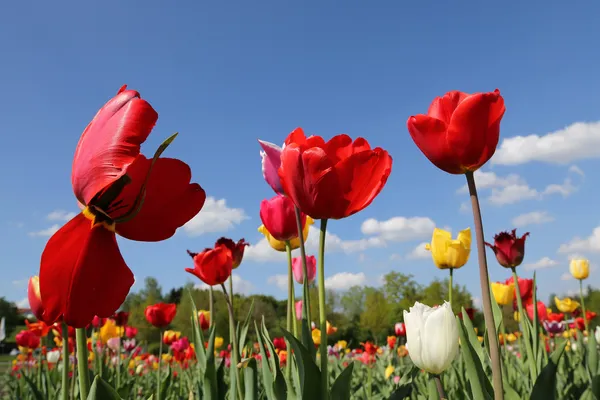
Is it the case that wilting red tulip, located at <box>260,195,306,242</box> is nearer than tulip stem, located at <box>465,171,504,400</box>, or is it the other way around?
tulip stem, located at <box>465,171,504,400</box>

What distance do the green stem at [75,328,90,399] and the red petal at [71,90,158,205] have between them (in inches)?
9.1

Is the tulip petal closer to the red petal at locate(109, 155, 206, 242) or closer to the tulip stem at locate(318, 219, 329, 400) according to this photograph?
the red petal at locate(109, 155, 206, 242)

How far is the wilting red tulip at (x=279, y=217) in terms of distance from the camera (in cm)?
170

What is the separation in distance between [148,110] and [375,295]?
25.9 meters

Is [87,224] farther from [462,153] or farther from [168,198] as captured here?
[462,153]

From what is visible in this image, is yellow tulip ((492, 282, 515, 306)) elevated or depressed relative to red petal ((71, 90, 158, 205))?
depressed

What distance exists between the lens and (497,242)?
7.55 ft

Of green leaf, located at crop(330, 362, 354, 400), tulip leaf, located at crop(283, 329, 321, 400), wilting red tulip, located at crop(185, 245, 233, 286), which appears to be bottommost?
green leaf, located at crop(330, 362, 354, 400)

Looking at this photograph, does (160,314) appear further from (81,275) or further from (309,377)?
(81,275)

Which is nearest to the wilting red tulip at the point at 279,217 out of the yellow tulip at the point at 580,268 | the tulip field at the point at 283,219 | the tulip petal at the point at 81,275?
the tulip field at the point at 283,219

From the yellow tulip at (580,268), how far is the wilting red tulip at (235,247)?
12.2ft

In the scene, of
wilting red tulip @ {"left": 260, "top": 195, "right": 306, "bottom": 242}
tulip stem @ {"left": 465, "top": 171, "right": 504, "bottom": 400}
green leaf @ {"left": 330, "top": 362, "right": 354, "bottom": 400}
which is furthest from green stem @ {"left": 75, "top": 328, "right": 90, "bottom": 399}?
wilting red tulip @ {"left": 260, "top": 195, "right": 306, "bottom": 242}

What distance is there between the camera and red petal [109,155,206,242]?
0.81m

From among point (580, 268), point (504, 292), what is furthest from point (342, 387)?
point (580, 268)
